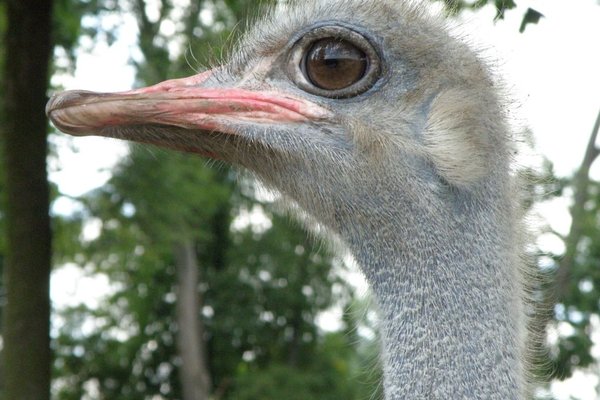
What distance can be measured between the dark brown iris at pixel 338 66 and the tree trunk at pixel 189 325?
55.0 ft

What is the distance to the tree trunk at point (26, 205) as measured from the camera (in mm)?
6676

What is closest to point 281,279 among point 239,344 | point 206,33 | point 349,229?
point 239,344

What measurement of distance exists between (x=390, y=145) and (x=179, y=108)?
66cm

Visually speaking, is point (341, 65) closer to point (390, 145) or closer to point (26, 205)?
point (390, 145)

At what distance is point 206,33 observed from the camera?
523 inches

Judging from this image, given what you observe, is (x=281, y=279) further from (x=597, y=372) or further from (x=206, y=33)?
(x=597, y=372)

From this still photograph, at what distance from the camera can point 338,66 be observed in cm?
307

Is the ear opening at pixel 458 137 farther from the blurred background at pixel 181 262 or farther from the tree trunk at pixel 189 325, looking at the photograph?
the tree trunk at pixel 189 325

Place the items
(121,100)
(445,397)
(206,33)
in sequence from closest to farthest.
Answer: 1. (445,397)
2. (121,100)
3. (206,33)

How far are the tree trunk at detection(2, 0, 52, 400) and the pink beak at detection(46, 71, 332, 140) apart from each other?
157 inches

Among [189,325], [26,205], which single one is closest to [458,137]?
[26,205]

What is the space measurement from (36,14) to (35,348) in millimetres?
2397

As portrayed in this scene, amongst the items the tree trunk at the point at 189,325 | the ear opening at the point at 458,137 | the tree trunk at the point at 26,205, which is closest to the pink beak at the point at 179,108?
the ear opening at the point at 458,137

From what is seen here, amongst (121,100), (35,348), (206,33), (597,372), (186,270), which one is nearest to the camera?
(121,100)
